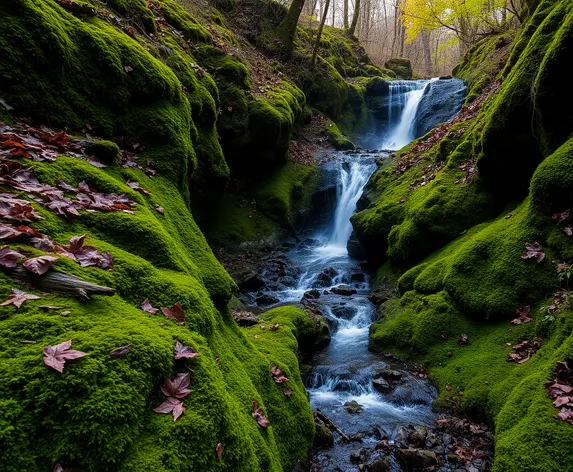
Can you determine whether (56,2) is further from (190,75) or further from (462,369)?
(462,369)

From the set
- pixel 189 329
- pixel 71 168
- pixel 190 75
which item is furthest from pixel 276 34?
pixel 189 329

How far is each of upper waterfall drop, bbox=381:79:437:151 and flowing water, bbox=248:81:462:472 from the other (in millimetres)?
6904

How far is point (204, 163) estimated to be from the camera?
31.8ft

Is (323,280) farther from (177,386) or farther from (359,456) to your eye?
(177,386)

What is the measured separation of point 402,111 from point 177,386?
2412 cm

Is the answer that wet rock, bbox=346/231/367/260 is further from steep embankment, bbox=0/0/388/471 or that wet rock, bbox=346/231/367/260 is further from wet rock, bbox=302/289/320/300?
steep embankment, bbox=0/0/388/471

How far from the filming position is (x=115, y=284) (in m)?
2.78

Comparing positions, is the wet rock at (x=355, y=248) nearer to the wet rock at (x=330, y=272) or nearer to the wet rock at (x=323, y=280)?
the wet rock at (x=330, y=272)

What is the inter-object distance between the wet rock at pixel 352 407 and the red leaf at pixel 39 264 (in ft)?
15.9

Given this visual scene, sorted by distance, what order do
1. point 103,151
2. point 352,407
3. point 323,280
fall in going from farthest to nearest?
point 323,280 < point 352,407 < point 103,151

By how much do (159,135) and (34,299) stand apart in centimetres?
414

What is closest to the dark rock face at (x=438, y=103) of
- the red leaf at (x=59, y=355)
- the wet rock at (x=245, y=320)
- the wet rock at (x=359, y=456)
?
the wet rock at (x=245, y=320)

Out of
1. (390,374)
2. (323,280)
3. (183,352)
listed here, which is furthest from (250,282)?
(183,352)

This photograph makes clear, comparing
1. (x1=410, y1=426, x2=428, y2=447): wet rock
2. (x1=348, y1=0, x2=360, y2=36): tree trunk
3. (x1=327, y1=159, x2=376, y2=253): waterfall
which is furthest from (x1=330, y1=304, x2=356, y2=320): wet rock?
(x1=348, y1=0, x2=360, y2=36): tree trunk
